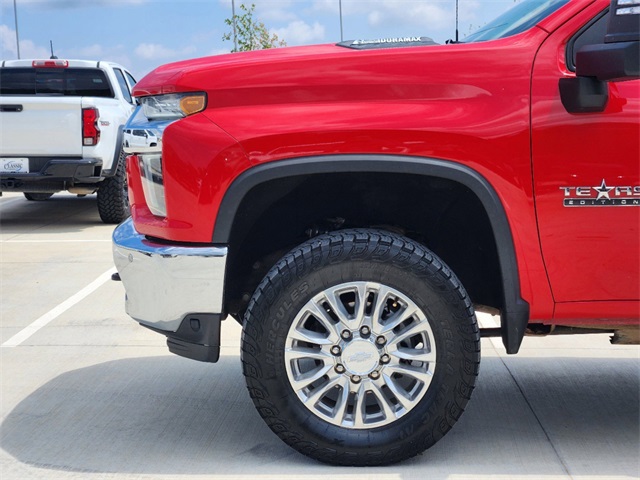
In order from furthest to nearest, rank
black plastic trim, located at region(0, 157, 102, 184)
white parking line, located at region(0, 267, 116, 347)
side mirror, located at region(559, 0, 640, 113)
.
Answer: black plastic trim, located at region(0, 157, 102, 184), white parking line, located at region(0, 267, 116, 347), side mirror, located at region(559, 0, 640, 113)

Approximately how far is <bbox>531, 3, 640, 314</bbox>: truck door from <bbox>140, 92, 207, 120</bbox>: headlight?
125 cm

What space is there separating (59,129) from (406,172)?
773 cm

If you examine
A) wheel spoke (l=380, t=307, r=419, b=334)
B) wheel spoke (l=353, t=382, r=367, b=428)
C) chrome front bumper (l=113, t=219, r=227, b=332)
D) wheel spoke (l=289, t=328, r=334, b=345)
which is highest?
chrome front bumper (l=113, t=219, r=227, b=332)

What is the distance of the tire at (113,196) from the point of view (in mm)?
11352

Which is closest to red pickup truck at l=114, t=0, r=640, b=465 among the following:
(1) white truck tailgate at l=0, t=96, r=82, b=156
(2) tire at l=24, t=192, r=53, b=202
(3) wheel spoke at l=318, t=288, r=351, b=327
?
(3) wheel spoke at l=318, t=288, r=351, b=327

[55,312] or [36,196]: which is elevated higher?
[55,312]

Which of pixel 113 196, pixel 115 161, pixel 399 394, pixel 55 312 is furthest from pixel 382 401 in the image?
pixel 113 196

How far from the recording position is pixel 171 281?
12.0ft

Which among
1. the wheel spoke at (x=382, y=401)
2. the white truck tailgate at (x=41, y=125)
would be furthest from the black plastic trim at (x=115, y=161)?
the wheel spoke at (x=382, y=401)

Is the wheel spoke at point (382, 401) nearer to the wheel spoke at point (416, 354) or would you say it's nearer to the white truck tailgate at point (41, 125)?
the wheel spoke at point (416, 354)

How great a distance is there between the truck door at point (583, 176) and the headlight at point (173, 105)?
1247 mm

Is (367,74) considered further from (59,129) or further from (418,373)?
(59,129)

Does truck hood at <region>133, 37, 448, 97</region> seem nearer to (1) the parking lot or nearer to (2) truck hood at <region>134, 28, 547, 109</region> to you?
(2) truck hood at <region>134, 28, 547, 109</region>

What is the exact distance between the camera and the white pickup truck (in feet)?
34.5
